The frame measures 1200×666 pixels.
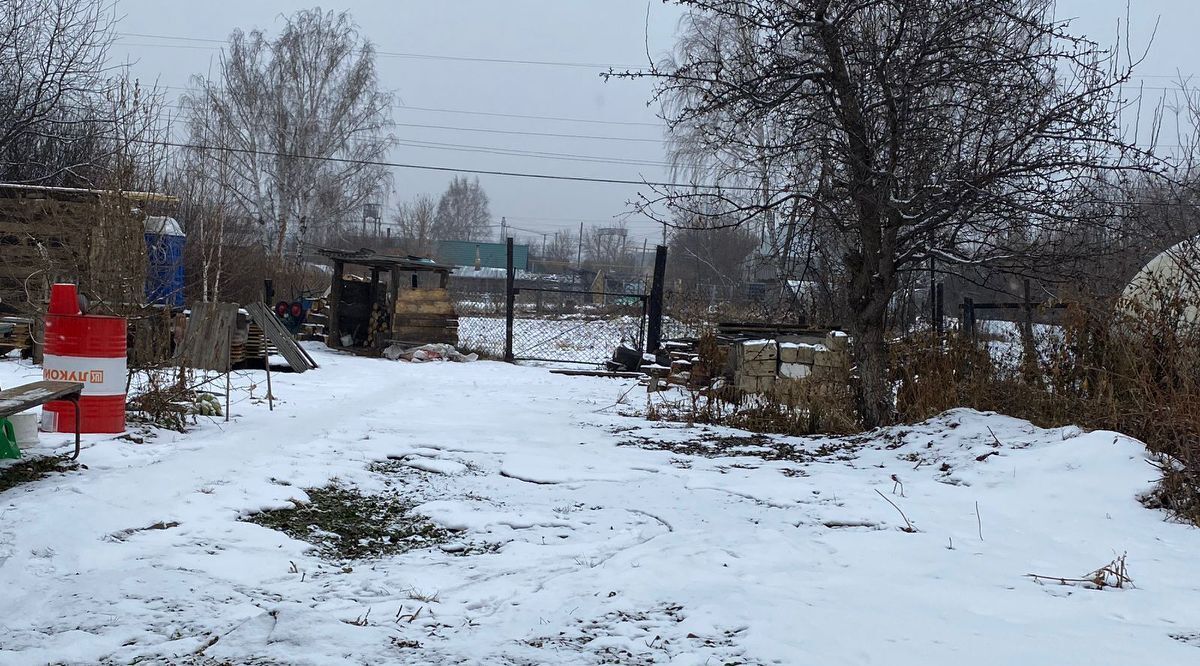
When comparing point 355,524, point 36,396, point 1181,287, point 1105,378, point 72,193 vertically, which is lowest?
point 355,524

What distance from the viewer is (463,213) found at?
95.6 metres

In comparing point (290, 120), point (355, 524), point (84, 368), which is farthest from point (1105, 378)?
point (290, 120)

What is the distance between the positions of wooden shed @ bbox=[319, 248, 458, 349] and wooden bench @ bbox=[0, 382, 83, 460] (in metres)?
10.7

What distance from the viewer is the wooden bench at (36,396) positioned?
4582mm

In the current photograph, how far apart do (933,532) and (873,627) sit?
5.59 feet

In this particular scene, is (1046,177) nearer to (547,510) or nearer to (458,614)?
(547,510)

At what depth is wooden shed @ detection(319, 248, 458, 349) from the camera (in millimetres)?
16391

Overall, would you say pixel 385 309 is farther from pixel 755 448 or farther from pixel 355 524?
pixel 355 524

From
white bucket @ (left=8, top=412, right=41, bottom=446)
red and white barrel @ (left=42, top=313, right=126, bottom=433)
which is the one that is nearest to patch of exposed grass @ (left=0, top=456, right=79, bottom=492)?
white bucket @ (left=8, top=412, right=41, bottom=446)

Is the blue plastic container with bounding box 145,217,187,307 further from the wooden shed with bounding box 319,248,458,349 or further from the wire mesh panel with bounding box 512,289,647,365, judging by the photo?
the wire mesh panel with bounding box 512,289,647,365

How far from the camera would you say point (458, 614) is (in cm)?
346

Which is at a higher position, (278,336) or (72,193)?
(72,193)

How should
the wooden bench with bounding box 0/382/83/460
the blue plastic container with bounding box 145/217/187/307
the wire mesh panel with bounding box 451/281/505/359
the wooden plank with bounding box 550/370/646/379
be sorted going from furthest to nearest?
the wire mesh panel with bounding box 451/281/505/359 < the wooden plank with bounding box 550/370/646/379 < the blue plastic container with bounding box 145/217/187/307 < the wooden bench with bounding box 0/382/83/460

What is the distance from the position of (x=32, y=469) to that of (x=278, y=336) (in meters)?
7.41
